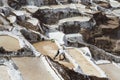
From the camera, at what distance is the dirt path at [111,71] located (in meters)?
18.7

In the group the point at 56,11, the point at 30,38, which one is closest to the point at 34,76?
the point at 30,38

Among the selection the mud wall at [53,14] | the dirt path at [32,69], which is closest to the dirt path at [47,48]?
the dirt path at [32,69]

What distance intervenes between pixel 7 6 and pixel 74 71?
11.3m

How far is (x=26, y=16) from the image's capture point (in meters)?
25.4

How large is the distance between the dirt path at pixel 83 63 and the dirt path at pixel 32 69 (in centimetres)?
247

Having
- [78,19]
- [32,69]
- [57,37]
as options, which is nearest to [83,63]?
[32,69]

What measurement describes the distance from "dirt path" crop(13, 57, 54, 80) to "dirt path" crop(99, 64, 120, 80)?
4130mm

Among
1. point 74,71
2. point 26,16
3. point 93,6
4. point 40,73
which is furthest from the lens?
point 93,6

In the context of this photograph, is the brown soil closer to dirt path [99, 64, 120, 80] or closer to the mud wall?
dirt path [99, 64, 120, 80]

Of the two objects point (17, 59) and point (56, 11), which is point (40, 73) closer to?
point (17, 59)

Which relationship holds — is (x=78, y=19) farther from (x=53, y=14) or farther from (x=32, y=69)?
(x=32, y=69)

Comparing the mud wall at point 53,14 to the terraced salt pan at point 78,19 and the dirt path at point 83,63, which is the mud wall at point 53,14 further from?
the dirt path at point 83,63

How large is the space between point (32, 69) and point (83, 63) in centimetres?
367

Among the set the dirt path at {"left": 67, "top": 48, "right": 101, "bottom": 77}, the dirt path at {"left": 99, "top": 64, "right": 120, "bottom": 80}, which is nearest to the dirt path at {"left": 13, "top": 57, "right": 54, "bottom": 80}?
the dirt path at {"left": 67, "top": 48, "right": 101, "bottom": 77}
